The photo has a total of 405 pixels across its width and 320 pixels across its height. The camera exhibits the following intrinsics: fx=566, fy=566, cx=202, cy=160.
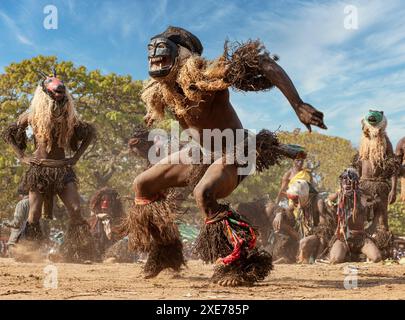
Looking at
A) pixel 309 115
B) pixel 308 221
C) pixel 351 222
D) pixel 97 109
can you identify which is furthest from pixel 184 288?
pixel 97 109

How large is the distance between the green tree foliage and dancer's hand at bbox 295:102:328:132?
14578mm

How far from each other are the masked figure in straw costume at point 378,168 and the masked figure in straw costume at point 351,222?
0.32 m

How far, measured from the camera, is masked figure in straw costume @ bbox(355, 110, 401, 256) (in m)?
9.00

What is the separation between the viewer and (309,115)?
3.74 meters

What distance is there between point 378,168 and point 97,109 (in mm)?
12579

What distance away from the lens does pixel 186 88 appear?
429 centimetres

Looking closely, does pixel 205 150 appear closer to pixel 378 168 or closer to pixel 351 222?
pixel 351 222

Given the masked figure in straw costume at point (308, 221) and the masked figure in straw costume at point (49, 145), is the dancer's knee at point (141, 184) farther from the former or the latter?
the masked figure in straw costume at point (308, 221)

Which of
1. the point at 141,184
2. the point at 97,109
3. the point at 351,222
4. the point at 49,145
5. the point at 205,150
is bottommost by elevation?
the point at 351,222

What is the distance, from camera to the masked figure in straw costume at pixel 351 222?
8.54 metres

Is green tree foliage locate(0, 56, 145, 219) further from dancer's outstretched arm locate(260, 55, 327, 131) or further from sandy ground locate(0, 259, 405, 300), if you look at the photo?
dancer's outstretched arm locate(260, 55, 327, 131)

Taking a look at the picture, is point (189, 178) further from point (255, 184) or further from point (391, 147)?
point (255, 184)
